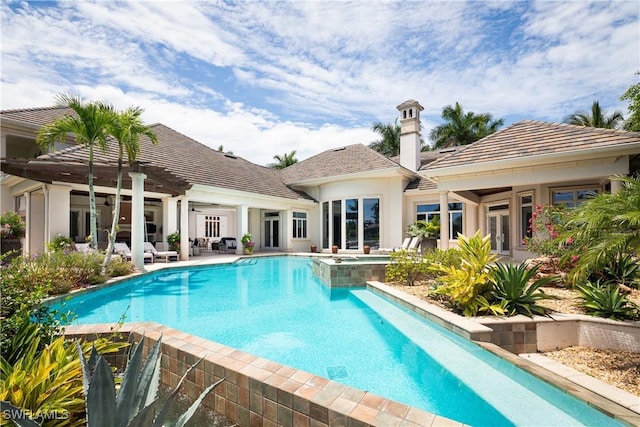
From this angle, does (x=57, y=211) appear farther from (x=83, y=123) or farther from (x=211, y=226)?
(x=211, y=226)

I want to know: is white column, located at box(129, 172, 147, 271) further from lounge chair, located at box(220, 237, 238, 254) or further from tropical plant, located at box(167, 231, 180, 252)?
lounge chair, located at box(220, 237, 238, 254)

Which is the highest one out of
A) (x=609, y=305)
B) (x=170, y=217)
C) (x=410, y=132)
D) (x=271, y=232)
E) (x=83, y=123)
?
(x=410, y=132)

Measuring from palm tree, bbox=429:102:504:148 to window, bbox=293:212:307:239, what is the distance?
21.1m

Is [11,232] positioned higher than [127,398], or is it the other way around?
[11,232]

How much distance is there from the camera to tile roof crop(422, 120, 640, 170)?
10031 millimetres

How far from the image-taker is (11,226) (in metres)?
14.9

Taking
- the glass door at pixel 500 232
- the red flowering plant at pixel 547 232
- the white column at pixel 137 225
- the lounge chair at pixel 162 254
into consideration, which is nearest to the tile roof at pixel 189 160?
the white column at pixel 137 225

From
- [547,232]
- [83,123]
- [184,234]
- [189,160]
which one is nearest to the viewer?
[83,123]

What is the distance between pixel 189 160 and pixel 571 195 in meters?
19.5

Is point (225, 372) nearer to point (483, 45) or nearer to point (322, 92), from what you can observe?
point (483, 45)

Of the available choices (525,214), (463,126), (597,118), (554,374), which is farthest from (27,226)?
(597,118)

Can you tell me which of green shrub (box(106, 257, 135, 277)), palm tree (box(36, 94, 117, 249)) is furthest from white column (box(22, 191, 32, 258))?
palm tree (box(36, 94, 117, 249))

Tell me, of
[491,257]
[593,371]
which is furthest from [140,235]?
[593,371]

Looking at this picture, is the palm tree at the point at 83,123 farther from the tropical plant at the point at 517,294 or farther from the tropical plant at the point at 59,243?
the tropical plant at the point at 517,294
